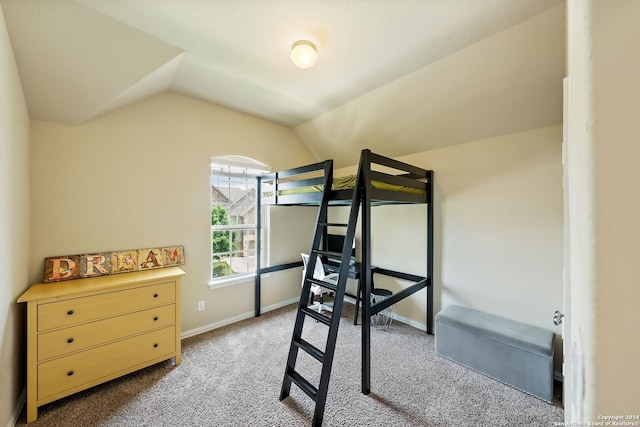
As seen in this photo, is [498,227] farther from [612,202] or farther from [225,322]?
[225,322]

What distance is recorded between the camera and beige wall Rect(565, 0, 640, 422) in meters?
0.31

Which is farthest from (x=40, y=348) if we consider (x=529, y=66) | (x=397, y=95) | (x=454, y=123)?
(x=529, y=66)

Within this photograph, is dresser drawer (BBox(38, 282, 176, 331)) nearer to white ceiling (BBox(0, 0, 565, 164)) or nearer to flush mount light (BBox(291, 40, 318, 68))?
white ceiling (BBox(0, 0, 565, 164))

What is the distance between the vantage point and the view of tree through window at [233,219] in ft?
10.3

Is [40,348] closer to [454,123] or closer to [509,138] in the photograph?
[454,123]

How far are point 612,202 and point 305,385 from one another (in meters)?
2.00

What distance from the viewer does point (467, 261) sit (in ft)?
8.86

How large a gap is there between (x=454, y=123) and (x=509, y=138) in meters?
0.54

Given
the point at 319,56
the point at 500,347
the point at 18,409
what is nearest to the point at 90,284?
the point at 18,409

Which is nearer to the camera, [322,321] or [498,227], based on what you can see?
[322,321]

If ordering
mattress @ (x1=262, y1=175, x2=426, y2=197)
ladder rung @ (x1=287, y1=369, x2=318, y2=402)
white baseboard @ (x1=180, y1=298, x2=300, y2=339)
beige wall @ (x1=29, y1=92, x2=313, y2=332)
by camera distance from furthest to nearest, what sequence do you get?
white baseboard @ (x1=180, y1=298, x2=300, y2=339) → mattress @ (x1=262, y1=175, x2=426, y2=197) → beige wall @ (x1=29, y1=92, x2=313, y2=332) → ladder rung @ (x1=287, y1=369, x2=318, y2=402)

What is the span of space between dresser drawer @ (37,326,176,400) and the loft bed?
1265 mm

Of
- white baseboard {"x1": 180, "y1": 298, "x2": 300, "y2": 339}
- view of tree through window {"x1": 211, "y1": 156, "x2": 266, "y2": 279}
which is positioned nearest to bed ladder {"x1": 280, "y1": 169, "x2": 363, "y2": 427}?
white baseboard {"x1": 180, "y1": 298, "x2": 300, "y2": 339}

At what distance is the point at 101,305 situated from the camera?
192 cm
